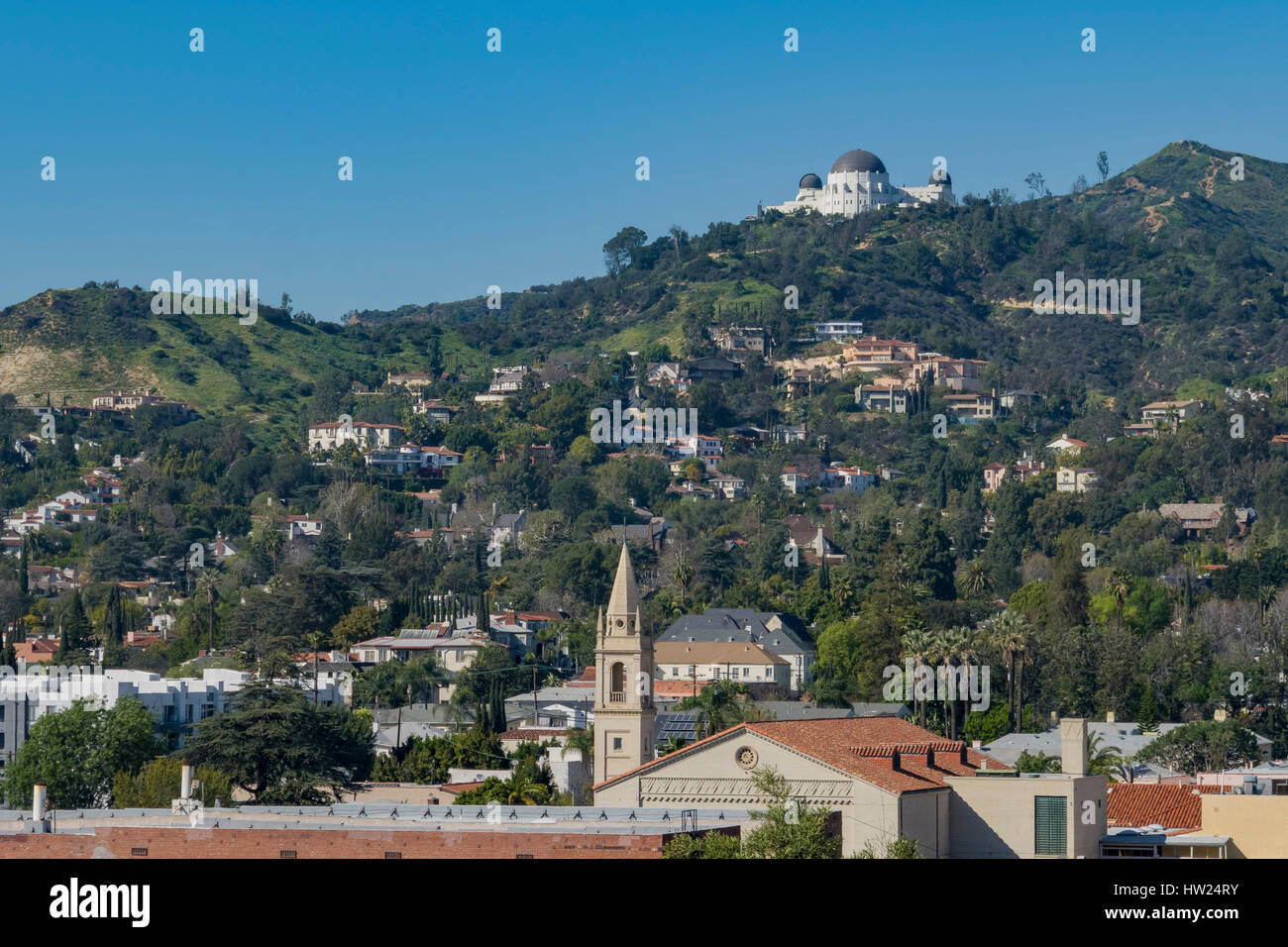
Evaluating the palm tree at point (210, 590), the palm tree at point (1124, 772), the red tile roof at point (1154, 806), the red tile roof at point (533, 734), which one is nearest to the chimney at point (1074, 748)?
the red tile roof at point (1154, 806)

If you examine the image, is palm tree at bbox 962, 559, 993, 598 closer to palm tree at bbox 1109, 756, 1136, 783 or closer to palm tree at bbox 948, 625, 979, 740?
palm tree at bbox 948, 625, 979, 740

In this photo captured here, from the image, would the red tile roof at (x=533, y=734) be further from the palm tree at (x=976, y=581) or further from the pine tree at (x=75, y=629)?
the palm tree at (x=976, y=581)

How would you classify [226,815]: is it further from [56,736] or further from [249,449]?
[249,449]

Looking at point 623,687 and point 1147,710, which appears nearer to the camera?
point 623,687

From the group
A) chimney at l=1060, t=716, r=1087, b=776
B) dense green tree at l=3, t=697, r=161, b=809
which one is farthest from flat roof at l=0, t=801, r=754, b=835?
dense green tree at l=3, t=697, r=161, b=809

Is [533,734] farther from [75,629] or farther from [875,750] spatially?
[75,629]

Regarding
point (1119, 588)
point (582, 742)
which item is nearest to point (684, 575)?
point (1119, 588)
